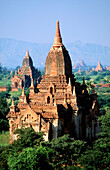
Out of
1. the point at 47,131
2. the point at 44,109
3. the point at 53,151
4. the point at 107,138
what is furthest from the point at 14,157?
the point at 107,138

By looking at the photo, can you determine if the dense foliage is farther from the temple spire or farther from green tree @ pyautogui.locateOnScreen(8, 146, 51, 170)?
the temple spire

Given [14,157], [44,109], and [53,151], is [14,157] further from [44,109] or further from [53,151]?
[44,109]

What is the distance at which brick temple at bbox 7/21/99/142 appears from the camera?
32.2 m

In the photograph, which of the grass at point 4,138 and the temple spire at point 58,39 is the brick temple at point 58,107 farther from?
the grass at point 4,138

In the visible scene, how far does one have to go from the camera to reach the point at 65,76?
36.7 meters

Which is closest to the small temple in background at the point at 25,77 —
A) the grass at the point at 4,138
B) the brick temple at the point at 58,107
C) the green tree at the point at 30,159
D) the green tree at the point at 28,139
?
the grass at the point at 4,138

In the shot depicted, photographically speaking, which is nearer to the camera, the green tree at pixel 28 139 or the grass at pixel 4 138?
the green tree at pixel 28 139

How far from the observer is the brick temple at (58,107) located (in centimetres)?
3225

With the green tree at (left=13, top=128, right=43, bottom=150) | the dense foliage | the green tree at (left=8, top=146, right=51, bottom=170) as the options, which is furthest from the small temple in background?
the green tree at (left=8, top=146, right=51, bottom=170)

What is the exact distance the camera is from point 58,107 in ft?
108

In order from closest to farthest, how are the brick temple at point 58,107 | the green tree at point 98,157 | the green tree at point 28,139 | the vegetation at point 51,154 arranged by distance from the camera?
the vegetation at point 51,154 → the green tree at point 98,157 → the green tree at point 28,139 → the brick temple at point 58,107

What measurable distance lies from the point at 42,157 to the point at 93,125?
11814 mm

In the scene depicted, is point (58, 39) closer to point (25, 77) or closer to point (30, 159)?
point (30, 159)

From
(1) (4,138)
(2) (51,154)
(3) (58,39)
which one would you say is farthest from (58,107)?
(1) (4,138)
